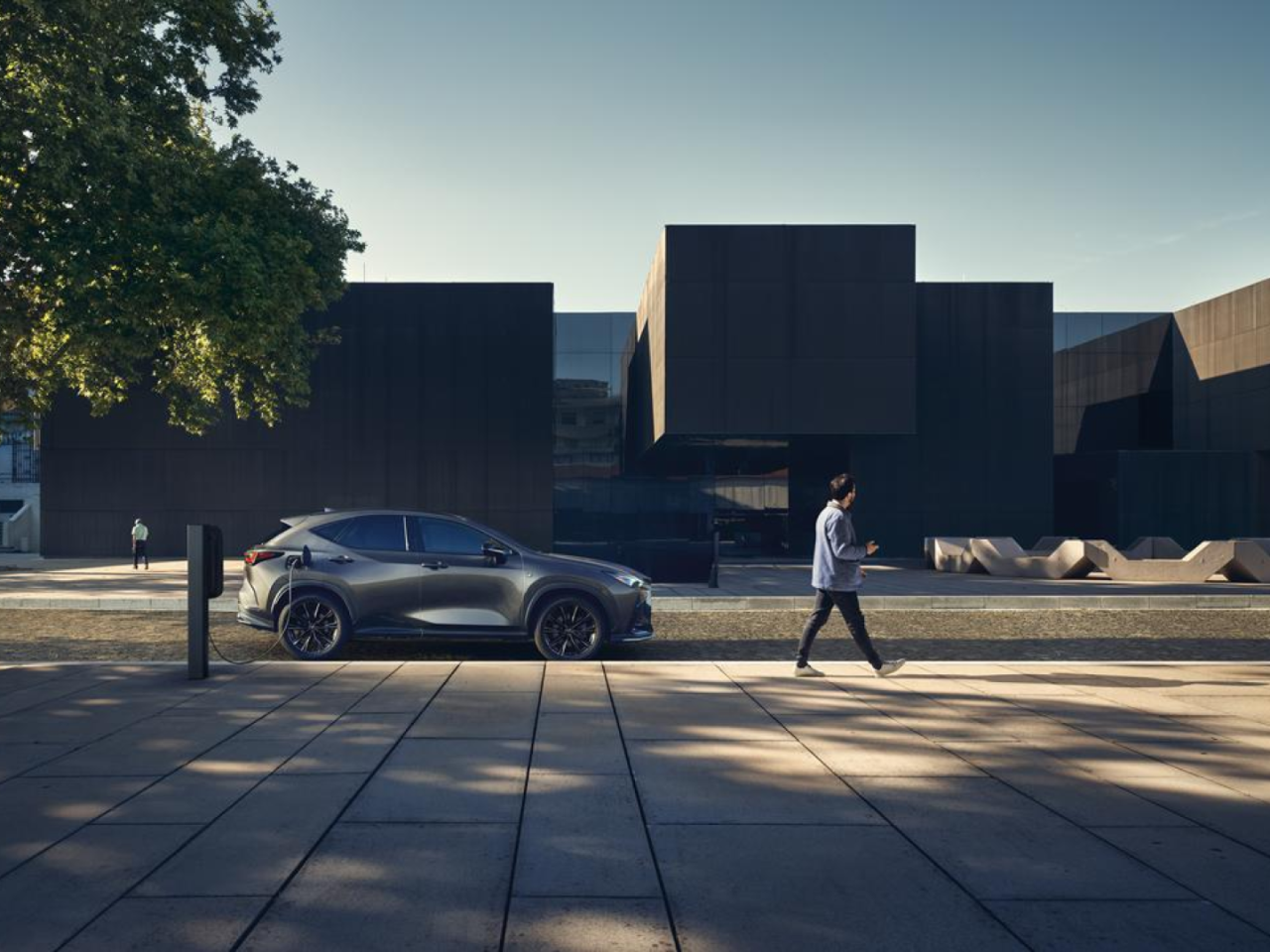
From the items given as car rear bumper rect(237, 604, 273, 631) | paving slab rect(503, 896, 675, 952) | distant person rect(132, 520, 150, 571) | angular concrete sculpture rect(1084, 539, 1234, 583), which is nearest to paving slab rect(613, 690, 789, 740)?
paving slab rect(503, 896, 675, 952)

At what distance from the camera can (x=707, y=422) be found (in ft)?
80.7

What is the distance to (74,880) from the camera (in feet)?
12.2

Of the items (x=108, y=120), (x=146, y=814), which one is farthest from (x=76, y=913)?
(x=108, y=120)

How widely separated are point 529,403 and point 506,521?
4212 mm

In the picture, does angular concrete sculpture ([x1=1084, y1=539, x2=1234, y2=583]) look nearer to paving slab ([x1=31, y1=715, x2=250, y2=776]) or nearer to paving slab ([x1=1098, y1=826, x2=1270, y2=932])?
paving slab ([x1=1098, y1=826, x2=1270, y2=932])

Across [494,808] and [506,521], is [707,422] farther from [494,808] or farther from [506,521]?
[494,808]

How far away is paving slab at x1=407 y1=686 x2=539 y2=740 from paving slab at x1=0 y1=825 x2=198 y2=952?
83.3 inches

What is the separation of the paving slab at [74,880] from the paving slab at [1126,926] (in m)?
3.59

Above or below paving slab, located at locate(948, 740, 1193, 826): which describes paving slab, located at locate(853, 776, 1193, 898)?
above

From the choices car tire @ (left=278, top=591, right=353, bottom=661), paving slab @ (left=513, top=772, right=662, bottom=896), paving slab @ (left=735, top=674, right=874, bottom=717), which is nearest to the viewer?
paving slab @ (left=513, top=772, right=662, bottom=896)

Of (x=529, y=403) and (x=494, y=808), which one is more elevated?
(x=529, y=403)

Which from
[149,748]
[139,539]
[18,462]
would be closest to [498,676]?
[149,748]

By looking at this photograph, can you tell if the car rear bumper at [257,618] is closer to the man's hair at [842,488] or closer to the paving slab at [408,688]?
the paving slab at [408,688]

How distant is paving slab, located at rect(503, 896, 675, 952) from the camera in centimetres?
318
